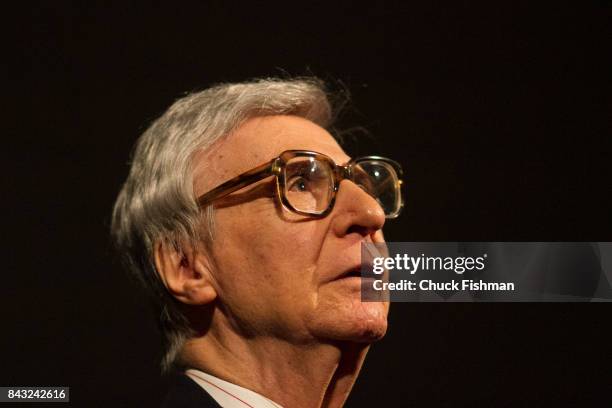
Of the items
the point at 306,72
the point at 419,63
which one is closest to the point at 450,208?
the point at 419,63

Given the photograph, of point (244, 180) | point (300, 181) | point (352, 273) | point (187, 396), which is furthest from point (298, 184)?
point (187, 396)

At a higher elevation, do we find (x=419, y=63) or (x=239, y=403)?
(x=419, y=63)

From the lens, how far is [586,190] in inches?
88.8

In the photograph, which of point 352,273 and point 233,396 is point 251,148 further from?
point 233,396

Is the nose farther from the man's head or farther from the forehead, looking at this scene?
the forehead

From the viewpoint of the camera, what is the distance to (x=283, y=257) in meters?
1.51

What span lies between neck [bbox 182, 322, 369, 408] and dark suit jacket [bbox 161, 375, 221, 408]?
6cm

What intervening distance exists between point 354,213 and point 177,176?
0.41 meters

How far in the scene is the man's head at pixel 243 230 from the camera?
1506 mm

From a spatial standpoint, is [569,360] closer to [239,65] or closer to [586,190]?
[586,190]

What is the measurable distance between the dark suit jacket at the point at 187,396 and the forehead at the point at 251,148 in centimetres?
42

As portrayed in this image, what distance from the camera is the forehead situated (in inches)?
63.6

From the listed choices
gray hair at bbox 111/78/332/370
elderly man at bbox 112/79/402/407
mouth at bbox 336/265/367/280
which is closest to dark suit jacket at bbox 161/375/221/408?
elderly man at bbox 112/79/402/407

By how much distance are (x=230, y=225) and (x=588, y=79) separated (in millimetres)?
1357
